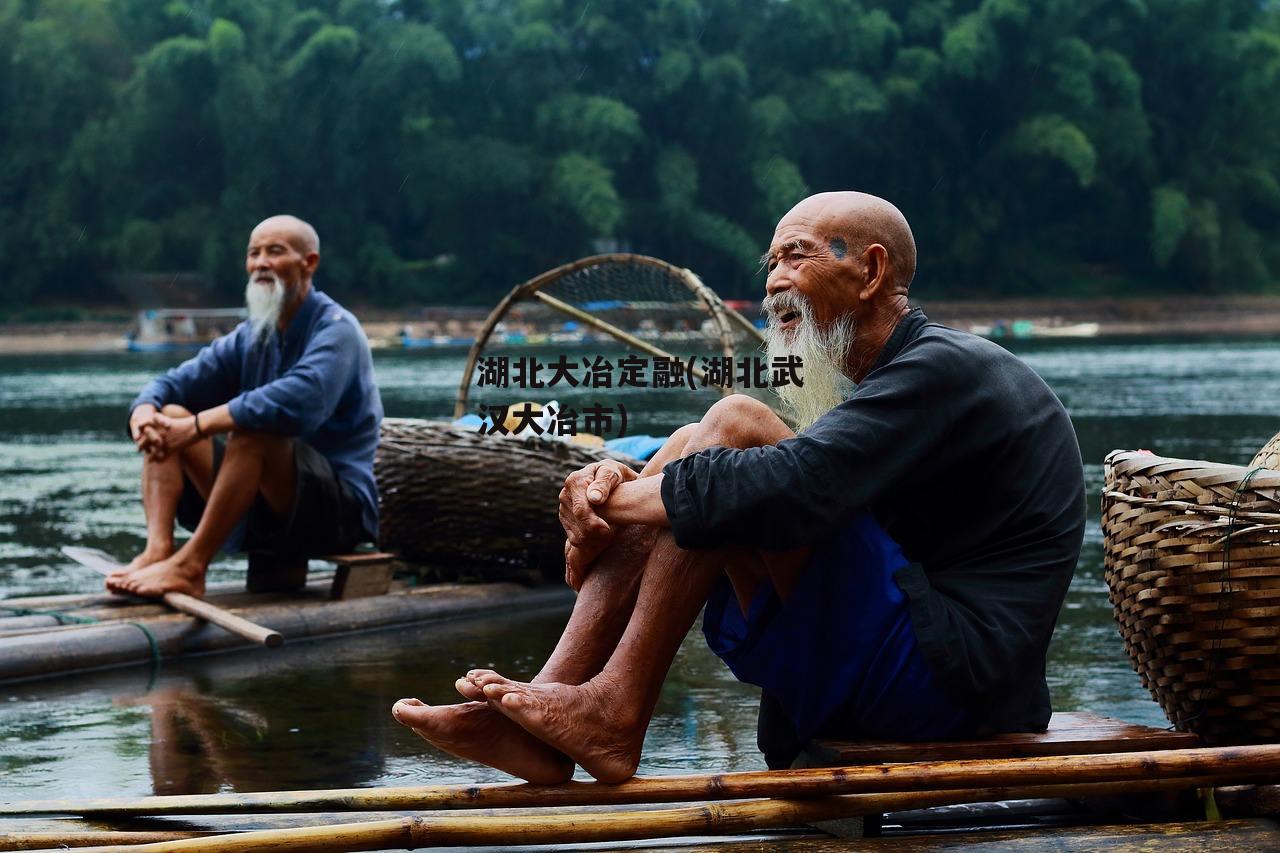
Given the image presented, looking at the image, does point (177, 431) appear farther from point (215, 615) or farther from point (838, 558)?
point (838, 558)

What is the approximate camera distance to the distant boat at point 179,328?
162 ft

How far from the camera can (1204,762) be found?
2.90 m

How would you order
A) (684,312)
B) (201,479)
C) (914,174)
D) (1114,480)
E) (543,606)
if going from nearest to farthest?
(1114,480), (201,479), (543,606), (684,312), (914,174)

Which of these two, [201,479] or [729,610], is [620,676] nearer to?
[729,610]

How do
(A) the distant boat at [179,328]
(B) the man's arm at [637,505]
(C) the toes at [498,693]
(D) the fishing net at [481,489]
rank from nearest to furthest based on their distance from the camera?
(C) the toes at [498,693] < (B) the man's arm at [637,505] < (D) the fishing net at [481,489] < (A) the distant boat at [179,328]

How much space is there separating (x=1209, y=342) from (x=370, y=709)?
43.5 m

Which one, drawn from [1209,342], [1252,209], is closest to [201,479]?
[1209,342]

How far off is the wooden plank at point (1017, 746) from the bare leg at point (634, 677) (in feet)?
1.02

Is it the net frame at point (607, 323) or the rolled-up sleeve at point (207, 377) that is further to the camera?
the net frame at point (607, 323)

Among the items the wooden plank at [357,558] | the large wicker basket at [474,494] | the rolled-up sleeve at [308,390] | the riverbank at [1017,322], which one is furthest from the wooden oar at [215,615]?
the riverbank at [1017,322]

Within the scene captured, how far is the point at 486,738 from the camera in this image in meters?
2.85

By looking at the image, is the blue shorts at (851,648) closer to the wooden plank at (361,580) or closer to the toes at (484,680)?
the toes at (484,680)

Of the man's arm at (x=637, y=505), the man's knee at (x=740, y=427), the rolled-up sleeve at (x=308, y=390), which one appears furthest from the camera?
the rolled-up sleeve at (x=308, y=390)

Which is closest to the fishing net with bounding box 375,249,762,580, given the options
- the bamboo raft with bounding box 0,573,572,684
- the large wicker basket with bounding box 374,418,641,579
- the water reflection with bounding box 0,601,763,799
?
the large wicker basket with bounding box 374,418,641,579
